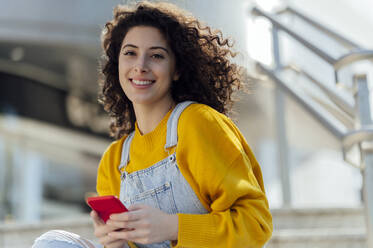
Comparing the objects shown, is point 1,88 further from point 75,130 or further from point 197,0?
point 197,0

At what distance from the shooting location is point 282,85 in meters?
3.12

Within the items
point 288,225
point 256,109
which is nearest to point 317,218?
point 288,225

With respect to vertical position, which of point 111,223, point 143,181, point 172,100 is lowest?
point 111,223

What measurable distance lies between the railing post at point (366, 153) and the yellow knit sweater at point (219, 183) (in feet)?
2.40

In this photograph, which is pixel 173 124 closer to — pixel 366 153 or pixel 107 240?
pixel 107 240

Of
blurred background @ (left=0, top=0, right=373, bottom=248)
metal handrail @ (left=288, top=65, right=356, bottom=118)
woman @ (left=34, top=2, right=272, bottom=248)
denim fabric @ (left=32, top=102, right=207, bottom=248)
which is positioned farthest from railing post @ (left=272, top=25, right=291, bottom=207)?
denim fabric @ (left=32, top=102, right=207, bottom=248)

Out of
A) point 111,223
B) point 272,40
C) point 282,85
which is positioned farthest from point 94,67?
point 111,223

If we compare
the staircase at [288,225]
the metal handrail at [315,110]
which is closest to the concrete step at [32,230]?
the staircase at [288,225]

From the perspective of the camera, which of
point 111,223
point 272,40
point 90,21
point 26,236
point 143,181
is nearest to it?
point 111,223

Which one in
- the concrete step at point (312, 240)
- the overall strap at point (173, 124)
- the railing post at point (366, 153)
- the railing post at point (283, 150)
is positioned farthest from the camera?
the railing post at point (283, 150)

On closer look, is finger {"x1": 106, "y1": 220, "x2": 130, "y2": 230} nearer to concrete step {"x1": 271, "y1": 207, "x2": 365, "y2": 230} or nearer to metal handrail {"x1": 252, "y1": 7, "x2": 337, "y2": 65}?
metal handrail {"x1": 252, "y1": 7, "x2": 337, "y2": 65}

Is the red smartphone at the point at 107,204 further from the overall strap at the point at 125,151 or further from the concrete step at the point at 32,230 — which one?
the concrete step at the point at 32,230

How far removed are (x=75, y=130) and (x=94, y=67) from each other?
1982mm

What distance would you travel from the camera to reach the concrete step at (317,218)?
340 centimetres
